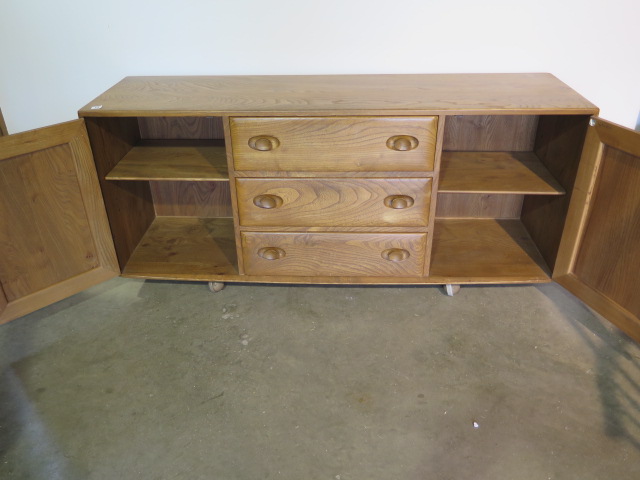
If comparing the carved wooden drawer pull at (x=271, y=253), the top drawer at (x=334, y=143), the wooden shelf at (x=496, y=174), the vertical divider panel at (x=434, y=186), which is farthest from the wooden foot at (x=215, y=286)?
the wooden shelf at (x=496, y=174)

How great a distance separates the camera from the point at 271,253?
6.82ft

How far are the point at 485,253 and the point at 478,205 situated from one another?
0.29 m

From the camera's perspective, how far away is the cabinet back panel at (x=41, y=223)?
1784 mm

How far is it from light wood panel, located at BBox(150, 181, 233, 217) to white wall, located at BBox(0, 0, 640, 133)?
48 centimetres

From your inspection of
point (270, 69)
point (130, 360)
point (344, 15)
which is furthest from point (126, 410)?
point (344, 15)

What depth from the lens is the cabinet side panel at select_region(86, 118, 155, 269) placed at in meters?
1.95

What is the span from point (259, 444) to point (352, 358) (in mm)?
452

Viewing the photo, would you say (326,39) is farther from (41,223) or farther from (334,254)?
(41,223)

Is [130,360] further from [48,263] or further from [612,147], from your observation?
[612,147]

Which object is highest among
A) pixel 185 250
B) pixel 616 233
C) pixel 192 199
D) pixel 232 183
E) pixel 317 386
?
pixel 232 183

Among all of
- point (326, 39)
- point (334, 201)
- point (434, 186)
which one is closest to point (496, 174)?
point (434, 186)

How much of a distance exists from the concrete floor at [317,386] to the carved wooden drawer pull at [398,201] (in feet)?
1.37

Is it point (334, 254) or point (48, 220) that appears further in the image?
point (334, 254)

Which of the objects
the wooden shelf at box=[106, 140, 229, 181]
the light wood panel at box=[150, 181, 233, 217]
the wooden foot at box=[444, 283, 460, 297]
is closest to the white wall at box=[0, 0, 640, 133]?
the wooden shelf at box=[106, 140, 229, 181]
